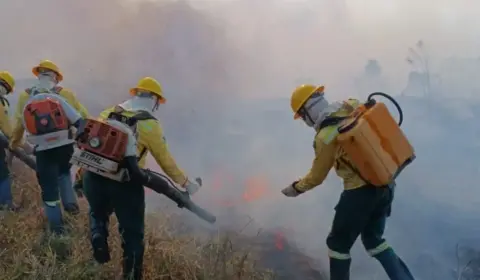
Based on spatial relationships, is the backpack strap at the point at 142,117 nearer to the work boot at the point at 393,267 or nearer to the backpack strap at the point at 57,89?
the backpack strap at the point at 57,89

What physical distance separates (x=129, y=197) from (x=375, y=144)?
1743mm

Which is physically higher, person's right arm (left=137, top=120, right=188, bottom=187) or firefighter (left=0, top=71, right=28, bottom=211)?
person's right arm (left=137, top=120, right=188, bottom=187)

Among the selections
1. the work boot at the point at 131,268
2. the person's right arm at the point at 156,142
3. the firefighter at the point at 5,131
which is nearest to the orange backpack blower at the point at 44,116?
the firefighter at the point at 5,131

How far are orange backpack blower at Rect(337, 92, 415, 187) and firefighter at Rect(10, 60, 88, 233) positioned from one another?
218 cm

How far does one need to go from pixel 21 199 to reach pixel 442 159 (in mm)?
7708

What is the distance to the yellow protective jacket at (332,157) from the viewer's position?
Result: 150 inches

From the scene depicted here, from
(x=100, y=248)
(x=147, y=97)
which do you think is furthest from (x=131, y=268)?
(x=147, y=97)

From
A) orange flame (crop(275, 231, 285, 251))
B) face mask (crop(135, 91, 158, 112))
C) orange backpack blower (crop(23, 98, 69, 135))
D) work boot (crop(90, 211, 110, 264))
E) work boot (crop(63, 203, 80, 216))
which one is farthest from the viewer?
orange flame (crop(275, 231, 285, 251))

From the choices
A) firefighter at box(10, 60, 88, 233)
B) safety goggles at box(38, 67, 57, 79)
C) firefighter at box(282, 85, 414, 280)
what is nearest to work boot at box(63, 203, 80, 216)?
firefighter at box(10, 60, 88, 233)

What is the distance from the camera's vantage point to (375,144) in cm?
360

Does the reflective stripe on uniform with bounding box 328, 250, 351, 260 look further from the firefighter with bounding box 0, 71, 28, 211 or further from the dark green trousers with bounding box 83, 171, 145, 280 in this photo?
the firefighter with bounding box 0, 71, 28, 211

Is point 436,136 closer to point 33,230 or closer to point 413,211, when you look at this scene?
point 413,211

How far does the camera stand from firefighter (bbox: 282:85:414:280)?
151 inches

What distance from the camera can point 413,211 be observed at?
877 centimetres
